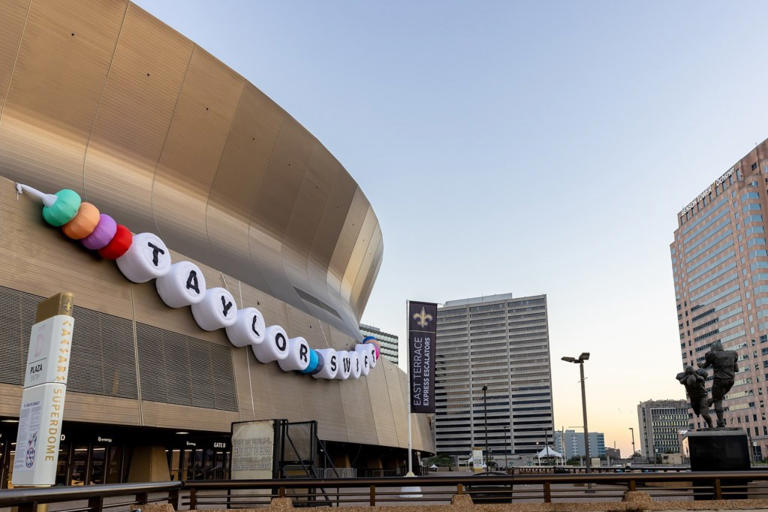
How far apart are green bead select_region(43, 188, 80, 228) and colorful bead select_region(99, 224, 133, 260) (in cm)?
151

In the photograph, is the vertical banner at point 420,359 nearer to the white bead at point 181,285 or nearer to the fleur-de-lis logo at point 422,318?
the fleur-de-lis logo at point 422,318

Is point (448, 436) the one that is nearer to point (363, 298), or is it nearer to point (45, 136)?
point (363, 298)

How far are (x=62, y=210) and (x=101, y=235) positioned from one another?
1.41 metres

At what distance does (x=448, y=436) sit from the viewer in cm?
18688

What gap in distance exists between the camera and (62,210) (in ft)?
63.4

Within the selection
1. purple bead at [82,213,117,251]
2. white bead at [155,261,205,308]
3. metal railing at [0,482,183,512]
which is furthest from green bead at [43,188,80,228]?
metal railing at [0,482,183,512]

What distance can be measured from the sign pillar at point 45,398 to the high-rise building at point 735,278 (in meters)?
138

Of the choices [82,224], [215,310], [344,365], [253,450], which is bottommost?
[253,450]

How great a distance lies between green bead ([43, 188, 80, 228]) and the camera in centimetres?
1930

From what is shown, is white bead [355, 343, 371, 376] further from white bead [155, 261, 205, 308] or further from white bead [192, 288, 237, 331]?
white bead [155, 261, 205, 308]

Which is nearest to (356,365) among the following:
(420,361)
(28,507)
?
(420,361)

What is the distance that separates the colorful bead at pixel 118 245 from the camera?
20594mm

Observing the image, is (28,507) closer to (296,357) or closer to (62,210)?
(62,210)

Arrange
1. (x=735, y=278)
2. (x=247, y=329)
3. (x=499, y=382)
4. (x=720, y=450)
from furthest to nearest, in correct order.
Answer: (x=499, y=382) → (x=735, y=278) → (x=247, y=329) → (x=720, y=450)
